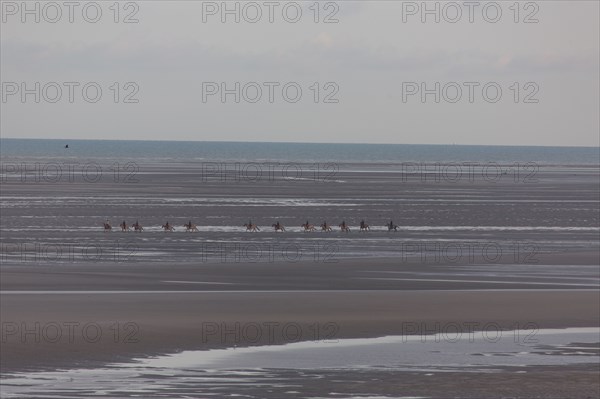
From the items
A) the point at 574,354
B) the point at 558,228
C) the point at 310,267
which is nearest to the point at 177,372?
the point at 574,354

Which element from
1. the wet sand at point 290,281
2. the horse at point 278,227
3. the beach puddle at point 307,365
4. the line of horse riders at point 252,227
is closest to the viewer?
the beach puddle at point 307,365

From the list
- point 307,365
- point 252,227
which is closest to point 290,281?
point 307,365

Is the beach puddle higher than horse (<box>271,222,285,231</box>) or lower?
lower

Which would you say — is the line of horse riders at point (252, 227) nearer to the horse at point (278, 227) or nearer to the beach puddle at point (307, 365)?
the horse at point (278, 227)

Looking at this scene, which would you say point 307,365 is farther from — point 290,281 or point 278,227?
point 278,227

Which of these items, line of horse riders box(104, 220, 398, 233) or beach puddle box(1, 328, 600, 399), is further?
line of horse riders box(104, 220, 398, 233)

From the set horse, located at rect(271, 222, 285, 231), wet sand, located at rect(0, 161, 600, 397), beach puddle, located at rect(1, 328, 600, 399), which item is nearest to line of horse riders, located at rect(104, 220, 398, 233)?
horse, located at rect(271, 222, 285, 231)

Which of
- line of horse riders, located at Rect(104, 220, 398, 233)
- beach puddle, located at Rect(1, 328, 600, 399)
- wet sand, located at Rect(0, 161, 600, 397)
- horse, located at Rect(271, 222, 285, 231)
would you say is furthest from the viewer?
horse, located at Rect(271, 222, 285, 231)

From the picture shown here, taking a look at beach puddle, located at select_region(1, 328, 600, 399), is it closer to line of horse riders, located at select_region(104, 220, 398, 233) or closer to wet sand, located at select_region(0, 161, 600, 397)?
wet sand, located at select_region(0, 161, 600, 397)

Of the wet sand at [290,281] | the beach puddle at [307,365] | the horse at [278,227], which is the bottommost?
the beach puddle at [307,365]

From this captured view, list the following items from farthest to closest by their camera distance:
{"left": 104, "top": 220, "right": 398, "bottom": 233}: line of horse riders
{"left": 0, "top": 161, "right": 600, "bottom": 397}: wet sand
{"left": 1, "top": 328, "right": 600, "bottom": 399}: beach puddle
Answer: {"left": 104, "top": 220, "right": 398, "bottom": 233}: line of horse riders → {"left": 0, "top": 161, "right": 600, "bottom": 397}: wet sand → {"left": 1, "top": 328, "right": 600, "bottom": 399}: beach puddle

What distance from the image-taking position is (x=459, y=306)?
20938mm

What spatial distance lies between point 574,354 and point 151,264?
14068 mm

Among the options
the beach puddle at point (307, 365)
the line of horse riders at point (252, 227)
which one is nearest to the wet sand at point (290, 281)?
the beach puddle at point (307, 365)
